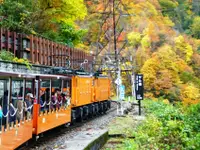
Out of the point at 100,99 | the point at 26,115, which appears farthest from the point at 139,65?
the point at 26,115

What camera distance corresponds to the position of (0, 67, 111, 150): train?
33.5 feet

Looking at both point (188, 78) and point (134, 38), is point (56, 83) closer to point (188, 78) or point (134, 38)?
point (188, 78)

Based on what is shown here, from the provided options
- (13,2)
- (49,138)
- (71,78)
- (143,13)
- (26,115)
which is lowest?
(49,138)

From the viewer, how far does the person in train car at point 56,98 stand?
15945 mm

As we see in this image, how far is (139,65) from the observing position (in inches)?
2213

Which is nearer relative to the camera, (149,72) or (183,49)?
(149,72)

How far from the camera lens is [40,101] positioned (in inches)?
559

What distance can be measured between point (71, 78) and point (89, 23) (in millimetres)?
35250

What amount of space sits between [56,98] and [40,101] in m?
2.16

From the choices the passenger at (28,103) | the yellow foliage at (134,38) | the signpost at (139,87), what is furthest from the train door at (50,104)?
the yellow foliage at (134,38)

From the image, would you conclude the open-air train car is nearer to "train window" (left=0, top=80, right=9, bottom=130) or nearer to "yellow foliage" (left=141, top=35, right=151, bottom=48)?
"train window" (left=0, top=80, right=9, bottom=130)

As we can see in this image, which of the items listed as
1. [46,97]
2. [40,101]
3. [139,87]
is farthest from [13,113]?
[139,87]

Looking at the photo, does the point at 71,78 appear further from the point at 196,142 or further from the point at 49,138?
the point at 196,142

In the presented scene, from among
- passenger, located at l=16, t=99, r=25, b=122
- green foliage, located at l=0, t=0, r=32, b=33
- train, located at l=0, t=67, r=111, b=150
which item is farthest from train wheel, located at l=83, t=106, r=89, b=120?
passenger, located at l=16, t=99, r=25, b=122
